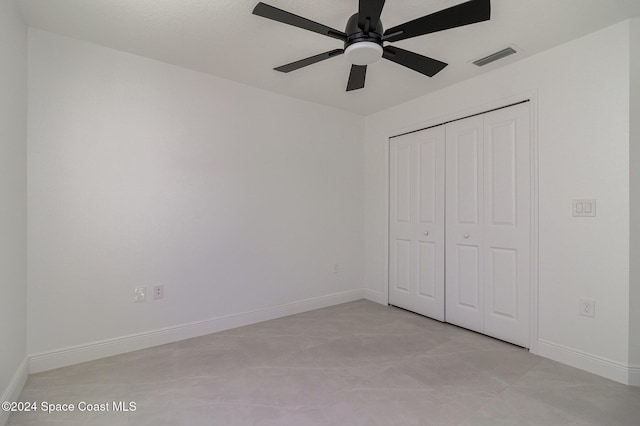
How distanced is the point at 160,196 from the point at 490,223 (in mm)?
3017

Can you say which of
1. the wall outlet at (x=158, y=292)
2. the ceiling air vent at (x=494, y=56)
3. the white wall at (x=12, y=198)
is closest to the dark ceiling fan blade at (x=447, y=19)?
the ceiling air vent at (x=494, y=56)

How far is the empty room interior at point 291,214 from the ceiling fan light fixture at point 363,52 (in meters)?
0.01

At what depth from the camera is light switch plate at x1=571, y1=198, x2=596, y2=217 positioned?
7.44 ft

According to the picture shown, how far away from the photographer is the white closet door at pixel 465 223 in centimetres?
298

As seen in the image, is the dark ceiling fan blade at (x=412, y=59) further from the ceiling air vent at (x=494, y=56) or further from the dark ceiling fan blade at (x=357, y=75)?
the ceiling air vent at (x=494, y=56)

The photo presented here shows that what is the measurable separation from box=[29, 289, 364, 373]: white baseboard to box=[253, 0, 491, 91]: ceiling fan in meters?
2.41

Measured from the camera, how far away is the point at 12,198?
1931 mm

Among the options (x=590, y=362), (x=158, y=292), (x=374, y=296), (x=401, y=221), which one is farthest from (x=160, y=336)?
(x=590, y=362)

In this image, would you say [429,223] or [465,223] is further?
[429,223]

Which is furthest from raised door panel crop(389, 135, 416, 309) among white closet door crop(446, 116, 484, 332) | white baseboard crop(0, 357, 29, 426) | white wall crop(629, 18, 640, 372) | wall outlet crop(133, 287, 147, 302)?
white baseboard crop(0, 357, 29, 426)

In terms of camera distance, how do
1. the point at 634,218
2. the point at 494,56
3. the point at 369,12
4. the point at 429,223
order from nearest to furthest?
1. the point at 369,12
2. the point at 634,218
3. the point at 494,56
4. the point at 429,223

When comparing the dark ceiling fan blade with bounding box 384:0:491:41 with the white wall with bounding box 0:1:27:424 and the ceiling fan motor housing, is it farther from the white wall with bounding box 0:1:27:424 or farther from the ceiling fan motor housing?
the white wall with bounding box 0:1:27:424

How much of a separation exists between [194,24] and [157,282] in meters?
2.08

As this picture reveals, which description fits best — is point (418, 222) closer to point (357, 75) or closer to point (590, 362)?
point (590, 362)
